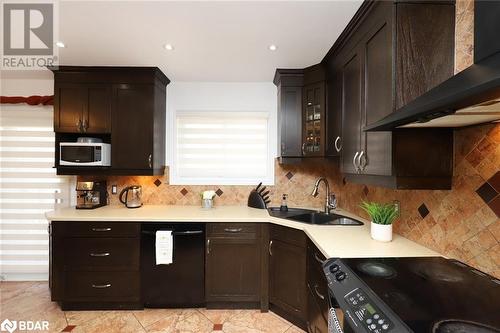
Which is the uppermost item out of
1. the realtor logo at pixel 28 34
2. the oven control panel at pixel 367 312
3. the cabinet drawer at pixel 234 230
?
the realtor logo at pixel 28 34

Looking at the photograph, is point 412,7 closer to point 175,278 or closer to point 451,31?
point 451,31

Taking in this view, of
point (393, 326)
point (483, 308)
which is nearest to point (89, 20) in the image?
point (393, 326)

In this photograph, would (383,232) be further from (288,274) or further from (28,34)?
(28,34)

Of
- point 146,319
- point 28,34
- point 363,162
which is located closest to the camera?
point 363,162

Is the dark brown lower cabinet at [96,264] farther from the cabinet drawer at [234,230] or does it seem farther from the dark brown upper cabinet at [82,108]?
the dark brown upper cabinet at [82,108]

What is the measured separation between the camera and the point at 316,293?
1647 millimetres

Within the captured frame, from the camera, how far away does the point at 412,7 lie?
1.17 metres

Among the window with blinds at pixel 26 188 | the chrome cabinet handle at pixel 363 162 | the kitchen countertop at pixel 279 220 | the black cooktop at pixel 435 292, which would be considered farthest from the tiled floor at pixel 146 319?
the chrome cabinet handle at pixel 363 162

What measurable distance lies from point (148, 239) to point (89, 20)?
183cm

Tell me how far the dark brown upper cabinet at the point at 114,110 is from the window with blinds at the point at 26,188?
465mm

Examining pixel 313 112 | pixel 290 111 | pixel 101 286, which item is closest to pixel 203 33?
pixel 290 111

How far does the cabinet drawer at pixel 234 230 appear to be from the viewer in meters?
2.22

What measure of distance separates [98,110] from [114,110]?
17cm

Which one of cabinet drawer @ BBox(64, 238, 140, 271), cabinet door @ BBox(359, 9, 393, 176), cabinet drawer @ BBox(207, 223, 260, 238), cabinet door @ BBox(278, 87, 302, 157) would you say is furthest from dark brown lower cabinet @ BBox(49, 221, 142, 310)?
cabinet door @ BBox(359, 9, 393, 176)
